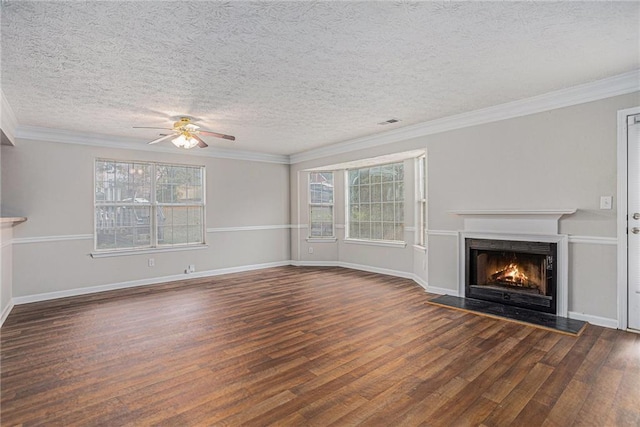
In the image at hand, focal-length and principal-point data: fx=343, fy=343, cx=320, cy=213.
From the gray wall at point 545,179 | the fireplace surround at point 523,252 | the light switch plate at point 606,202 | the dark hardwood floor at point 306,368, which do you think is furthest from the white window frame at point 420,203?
the light switch plate at point 606,202

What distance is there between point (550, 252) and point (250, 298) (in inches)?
150

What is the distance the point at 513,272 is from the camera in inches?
172

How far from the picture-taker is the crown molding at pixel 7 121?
3701 millimetres

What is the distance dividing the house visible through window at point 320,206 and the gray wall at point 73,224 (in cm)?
165

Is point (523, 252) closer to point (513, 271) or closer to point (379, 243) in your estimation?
point (513, 271)

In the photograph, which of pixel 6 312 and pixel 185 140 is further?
pixel 185 140

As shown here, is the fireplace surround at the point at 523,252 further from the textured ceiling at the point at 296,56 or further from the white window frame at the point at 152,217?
the white window frame at the point at 152,217

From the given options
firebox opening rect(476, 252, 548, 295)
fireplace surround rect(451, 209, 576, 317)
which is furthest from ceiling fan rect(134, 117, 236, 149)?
firebox opening rect(476, 252, 548, 295)

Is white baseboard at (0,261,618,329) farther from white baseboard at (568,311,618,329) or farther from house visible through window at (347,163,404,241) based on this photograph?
house visible through window at (347,163,404,241)

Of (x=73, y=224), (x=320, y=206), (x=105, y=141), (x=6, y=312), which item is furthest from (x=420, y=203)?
(x=6, y=312)

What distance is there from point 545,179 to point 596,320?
158 cm

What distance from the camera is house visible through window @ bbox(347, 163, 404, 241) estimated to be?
636 cm

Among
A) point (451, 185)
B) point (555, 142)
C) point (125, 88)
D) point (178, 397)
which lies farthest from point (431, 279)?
point (125, 88)

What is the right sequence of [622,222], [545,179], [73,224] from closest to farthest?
[622,222] → [545,179] → [73,224]
